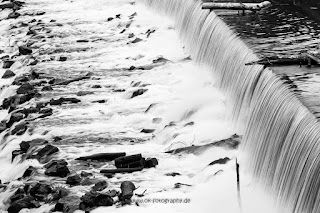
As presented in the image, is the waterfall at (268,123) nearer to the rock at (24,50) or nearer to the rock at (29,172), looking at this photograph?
the rock at (29,172)

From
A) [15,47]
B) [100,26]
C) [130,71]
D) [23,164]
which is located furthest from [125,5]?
[23,164]

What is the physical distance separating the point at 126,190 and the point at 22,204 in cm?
173

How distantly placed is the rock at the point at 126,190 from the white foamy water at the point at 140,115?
238 mm

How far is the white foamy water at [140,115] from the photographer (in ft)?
44.7

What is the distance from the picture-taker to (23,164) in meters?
15.6

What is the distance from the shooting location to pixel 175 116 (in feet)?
55.7

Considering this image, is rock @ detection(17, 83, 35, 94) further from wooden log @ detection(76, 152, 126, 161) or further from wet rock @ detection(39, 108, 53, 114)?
wooden log @ detection(76, 152, 126, 161)

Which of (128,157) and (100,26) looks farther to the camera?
(100,26)

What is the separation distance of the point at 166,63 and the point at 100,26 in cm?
620

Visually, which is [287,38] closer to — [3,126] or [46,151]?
[46,151]

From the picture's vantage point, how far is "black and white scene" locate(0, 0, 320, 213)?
1295 cm

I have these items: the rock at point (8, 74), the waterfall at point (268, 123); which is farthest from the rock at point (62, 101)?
the rock at point (8, 74)

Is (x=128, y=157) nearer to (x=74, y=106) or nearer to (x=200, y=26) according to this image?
(x=74, y=106)

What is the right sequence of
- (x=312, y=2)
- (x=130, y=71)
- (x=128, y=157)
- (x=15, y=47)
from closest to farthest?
(x=128, y=157) → (x=312, y=2) → (x=130, y=71) → (x=15, y=47)
